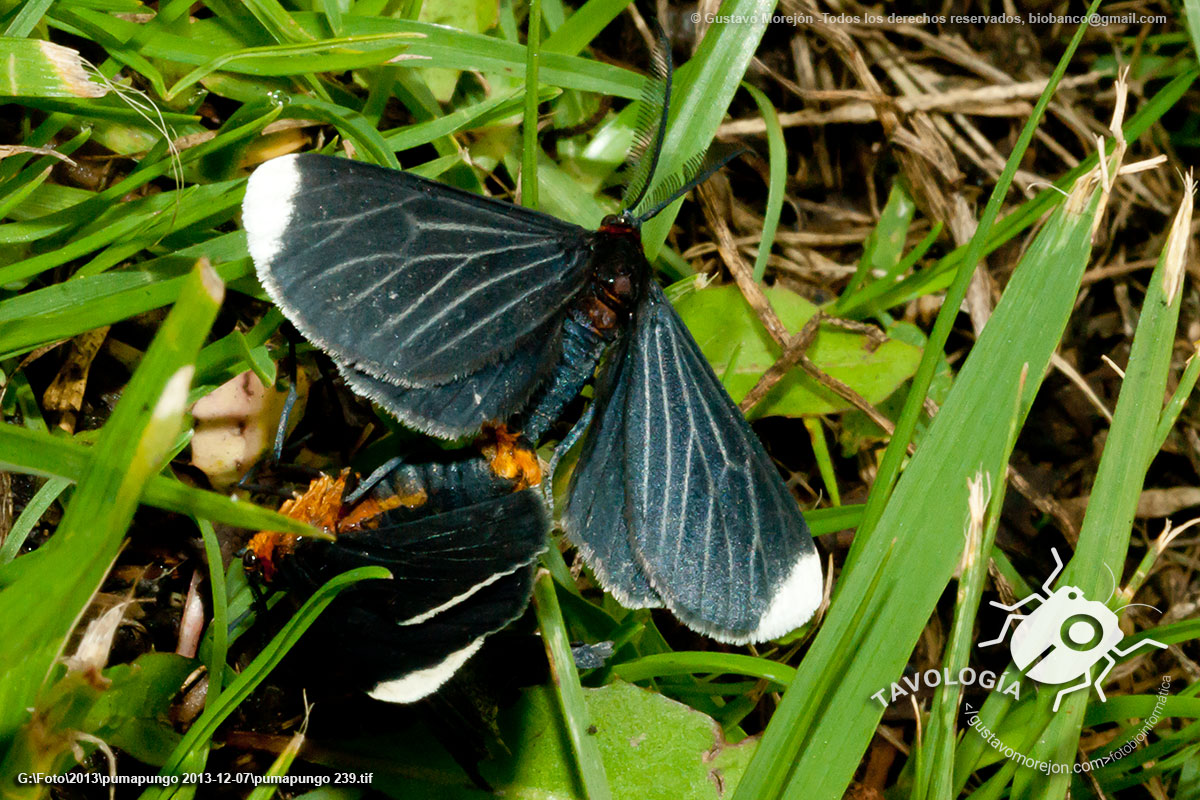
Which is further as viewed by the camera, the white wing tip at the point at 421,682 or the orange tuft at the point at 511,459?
the orange tuft at the point at 511,459

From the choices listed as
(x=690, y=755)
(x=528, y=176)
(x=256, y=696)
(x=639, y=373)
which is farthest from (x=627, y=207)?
(x=256, y=696)

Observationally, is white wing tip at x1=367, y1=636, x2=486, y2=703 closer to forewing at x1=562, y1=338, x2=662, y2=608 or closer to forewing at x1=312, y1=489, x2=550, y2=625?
forewing at x1=312, y1=489, x2=550, y2=625

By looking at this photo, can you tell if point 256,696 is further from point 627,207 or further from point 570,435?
point 627,207

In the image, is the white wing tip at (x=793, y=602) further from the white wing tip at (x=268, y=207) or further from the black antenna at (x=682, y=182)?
the white wing tip at (x=268, y=207)

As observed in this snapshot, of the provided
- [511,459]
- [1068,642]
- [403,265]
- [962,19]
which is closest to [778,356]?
[511,459]

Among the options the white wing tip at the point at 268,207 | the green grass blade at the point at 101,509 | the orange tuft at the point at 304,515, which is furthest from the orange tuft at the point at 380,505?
the green grass blade at the point at 101,509

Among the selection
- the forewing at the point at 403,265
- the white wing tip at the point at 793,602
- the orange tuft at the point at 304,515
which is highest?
the forewing at the point at 403,265
